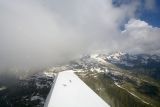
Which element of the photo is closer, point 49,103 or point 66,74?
point 49,103

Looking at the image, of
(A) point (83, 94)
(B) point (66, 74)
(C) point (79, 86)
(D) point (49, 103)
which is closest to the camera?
(D) point (49, 103)

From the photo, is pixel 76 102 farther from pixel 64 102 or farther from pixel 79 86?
pixel 79 86

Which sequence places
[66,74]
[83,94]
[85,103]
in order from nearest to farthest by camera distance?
[85,103] → [83,94] → [66,74]

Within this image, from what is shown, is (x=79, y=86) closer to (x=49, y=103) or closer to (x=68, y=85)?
(x=68, y=85)

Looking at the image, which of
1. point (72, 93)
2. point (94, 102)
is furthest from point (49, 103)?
point (94, 102)

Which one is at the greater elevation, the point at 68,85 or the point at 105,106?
the point at 68,85

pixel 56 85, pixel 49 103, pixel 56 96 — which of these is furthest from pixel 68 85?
pixel 49 103
